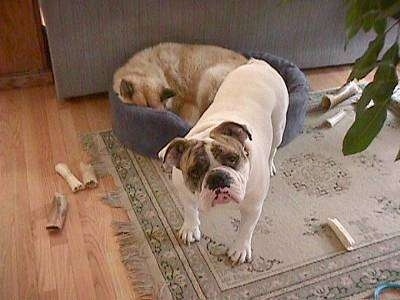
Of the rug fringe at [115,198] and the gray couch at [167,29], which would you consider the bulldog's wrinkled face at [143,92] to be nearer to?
the gray couch at [167,29]

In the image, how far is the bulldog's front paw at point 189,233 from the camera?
67.6 inches

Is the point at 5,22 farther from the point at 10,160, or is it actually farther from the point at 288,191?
the point at 288,191

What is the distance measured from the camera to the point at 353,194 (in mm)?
1972

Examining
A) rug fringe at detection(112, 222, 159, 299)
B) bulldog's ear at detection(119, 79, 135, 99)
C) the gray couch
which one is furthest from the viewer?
the gray couch

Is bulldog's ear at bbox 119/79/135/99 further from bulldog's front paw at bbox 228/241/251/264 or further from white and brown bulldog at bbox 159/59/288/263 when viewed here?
bulldog's front paw at bbox 228/241/251/264

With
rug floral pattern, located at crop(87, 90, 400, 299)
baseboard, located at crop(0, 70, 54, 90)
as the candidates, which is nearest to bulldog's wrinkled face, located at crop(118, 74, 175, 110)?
rug floral pattern, located at crop(87, 90, 400, 299)

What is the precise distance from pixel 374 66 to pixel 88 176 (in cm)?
150

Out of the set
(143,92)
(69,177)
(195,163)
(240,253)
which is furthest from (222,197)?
(143,92)

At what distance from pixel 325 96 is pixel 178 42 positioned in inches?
32.6

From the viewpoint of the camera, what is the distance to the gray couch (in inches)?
89.4

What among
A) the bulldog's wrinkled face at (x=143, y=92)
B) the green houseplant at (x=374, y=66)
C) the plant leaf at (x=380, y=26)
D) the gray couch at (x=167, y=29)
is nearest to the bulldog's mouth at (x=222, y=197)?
the green houseplant at (x=374, y=66)

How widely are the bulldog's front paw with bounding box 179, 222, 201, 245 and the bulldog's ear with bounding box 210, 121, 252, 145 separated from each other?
0.47 metres

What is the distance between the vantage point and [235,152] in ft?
4.37

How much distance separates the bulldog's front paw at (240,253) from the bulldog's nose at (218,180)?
1.34 ft
